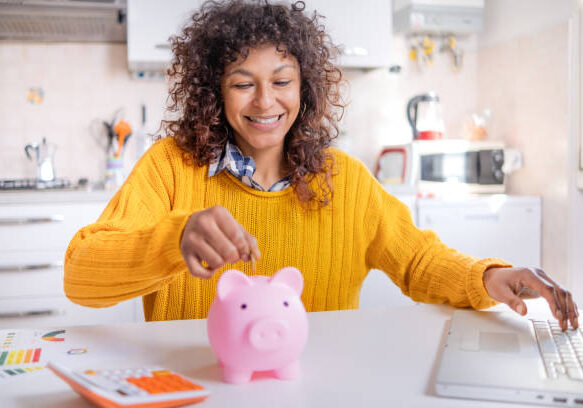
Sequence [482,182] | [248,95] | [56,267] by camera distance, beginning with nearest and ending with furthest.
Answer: [248,95], [56,267], [482,182]

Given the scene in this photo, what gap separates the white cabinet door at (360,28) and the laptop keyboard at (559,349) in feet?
6.41

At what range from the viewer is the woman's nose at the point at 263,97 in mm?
1162

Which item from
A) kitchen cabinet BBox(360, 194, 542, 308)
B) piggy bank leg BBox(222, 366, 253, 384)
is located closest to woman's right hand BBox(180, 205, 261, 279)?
piggy bank leg BBox(222, 366, 253, 384)

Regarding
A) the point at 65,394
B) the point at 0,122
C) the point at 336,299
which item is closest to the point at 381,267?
the point at 336,299

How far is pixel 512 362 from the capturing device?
0.74 metres

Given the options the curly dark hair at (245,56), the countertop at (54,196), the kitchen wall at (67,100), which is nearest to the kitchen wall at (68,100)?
the kitchen wall at (67,100)

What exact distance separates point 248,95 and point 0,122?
6.49ft

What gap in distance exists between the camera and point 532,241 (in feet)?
8.48

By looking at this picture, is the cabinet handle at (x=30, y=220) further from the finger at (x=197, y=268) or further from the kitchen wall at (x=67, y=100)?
the finger at (x=197, y=268)

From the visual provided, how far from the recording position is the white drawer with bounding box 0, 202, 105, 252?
2219 millimetres

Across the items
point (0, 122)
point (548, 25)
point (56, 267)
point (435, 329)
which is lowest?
point (56, 267)

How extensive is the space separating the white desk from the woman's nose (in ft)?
1.39

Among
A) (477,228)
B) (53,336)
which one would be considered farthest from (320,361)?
(477,228)

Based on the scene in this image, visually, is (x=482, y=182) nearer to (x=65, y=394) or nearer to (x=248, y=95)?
(x=248, y=95)
